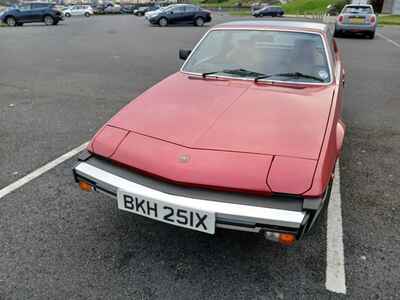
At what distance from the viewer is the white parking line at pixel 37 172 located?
3.18 metres

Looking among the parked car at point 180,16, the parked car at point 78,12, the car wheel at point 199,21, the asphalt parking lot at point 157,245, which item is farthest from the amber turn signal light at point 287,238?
the parked car at point 78,12

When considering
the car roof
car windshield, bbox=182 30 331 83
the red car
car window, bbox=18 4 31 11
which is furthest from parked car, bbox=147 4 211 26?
the red car

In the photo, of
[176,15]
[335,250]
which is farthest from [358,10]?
[335,250]

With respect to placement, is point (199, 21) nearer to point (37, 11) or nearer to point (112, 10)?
point (37, 11)

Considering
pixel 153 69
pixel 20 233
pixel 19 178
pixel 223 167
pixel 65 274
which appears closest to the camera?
pixel 223 167

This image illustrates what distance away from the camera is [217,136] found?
2.31 m

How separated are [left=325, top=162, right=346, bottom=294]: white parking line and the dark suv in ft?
86.9

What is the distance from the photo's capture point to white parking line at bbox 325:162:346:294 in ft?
7.06

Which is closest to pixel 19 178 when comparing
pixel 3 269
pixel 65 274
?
pixel 3 269

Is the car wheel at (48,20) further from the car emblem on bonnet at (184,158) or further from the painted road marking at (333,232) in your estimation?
the car emblem on bonnet at (184,158)

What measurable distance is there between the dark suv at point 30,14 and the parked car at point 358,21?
19.7 m

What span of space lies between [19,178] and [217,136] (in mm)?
2231

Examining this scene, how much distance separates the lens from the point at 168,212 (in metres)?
2.06

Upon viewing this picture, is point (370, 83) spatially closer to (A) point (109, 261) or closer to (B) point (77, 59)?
(A) point (109, 261)
